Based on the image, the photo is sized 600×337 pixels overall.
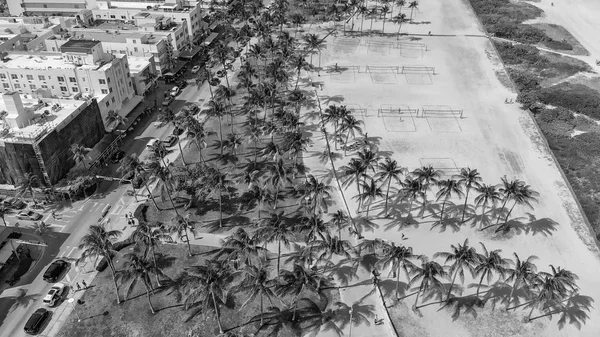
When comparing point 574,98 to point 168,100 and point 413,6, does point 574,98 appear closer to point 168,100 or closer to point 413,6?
point 413,6

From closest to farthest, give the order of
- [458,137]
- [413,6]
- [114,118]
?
[114,118] < [458,137] < [413,6]

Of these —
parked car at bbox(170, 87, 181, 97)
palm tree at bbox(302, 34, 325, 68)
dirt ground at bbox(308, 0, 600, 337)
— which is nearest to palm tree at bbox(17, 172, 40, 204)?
parked car at bbox(170, 87, 181, 97)

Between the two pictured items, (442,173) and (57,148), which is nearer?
(57,148)

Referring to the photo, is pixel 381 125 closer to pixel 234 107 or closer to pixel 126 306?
pixel 234 107

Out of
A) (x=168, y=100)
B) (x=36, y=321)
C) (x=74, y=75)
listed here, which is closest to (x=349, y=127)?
(x=168, y=100)

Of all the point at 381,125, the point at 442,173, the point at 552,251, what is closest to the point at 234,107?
the point at 381,125

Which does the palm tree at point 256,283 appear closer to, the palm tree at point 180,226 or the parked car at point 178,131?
the palm tree at point 180,226
